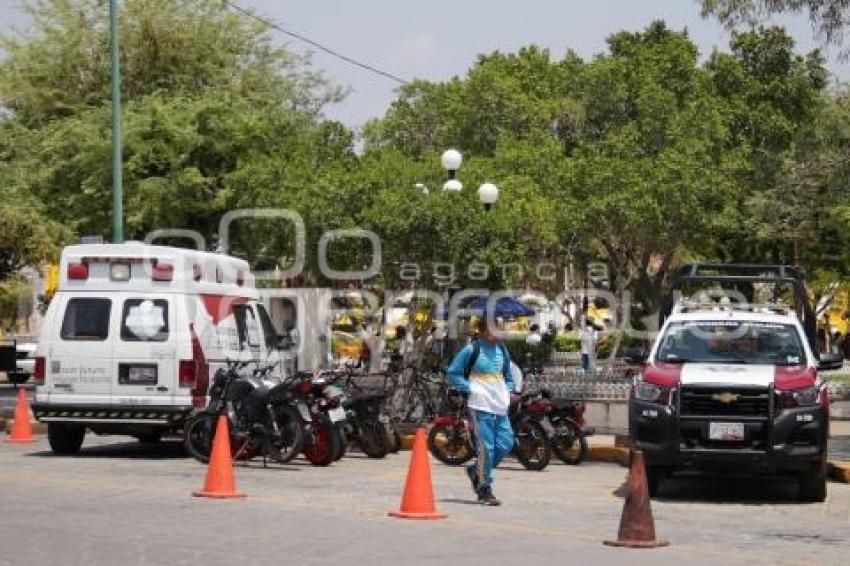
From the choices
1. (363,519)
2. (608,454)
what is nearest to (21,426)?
(608,454)

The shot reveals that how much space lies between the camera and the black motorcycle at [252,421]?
63.5ft

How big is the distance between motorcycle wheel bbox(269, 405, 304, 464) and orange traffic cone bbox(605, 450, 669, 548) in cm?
723

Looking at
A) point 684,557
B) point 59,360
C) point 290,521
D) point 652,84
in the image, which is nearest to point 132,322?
point 59,360

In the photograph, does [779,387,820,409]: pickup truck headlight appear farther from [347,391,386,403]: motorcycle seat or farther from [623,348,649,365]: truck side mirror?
[347,391,386,403]: motorcycle seat

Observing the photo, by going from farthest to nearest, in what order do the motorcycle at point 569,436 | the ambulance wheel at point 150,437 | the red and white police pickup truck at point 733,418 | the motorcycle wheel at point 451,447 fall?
the ambulance wheel at point 150,437 < the motorcycle at point 569,436 < the motorcycle wheel at point 451,447 < the red and white police pickup truck at point 733,418

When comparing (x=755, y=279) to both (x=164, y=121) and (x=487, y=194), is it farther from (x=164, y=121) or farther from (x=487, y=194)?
(x=164, y=121)

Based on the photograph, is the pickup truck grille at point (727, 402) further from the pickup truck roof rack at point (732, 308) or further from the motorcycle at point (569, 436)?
the motorcycle at point (569, 436)

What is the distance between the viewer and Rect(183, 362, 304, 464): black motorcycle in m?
19.3

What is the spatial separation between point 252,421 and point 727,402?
572cm

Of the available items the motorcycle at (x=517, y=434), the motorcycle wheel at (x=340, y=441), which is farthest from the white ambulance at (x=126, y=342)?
the motorcycle at (x=517, y=434)

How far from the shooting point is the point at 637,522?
1248cm

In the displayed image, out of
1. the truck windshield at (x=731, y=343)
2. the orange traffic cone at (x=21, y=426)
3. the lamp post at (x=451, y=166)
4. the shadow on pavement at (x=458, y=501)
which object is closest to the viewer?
the shadow on pavement at (x=458, y=501)

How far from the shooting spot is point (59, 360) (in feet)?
66.6

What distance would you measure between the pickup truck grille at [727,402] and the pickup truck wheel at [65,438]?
801cm
